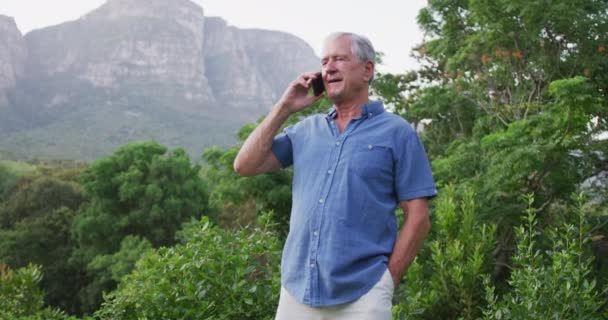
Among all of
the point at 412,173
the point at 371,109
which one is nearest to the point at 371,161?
the point at 412,173

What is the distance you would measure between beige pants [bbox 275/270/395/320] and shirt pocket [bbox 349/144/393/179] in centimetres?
33

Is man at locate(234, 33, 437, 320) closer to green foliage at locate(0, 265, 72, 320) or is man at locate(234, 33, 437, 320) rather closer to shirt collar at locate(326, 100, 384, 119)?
shirt collar at locate(326, 100, 384, 119)

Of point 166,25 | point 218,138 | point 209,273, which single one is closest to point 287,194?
point 209,273

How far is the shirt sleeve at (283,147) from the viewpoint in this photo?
219cm

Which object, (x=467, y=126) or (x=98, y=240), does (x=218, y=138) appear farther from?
(x=467, y=126)

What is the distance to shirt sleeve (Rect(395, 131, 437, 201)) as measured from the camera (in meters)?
1.91

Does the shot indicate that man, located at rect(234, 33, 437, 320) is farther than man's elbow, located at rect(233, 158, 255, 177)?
No

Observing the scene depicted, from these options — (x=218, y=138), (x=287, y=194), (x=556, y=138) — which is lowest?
(x=218, y=138)

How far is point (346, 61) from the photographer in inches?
78.3

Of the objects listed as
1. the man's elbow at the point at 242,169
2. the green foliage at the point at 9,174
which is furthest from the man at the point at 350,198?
the green foliage at the point at 9,174

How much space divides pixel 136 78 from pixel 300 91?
410 feet

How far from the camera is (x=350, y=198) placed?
1.87 metres

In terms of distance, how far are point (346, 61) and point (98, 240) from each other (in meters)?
23.0

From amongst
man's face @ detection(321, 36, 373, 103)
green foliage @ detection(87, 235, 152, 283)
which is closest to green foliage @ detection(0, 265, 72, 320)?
man's face @ detection(321, 36, 373, 103)
